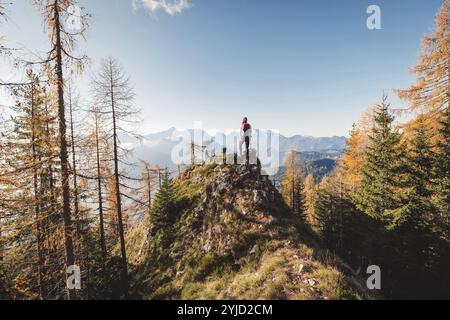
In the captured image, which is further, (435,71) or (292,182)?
(292,182)

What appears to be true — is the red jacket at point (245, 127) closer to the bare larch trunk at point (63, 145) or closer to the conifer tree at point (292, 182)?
the bare larch trunk at point (63, 145)

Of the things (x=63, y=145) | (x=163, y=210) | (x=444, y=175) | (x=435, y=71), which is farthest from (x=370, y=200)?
(x=63, y=145)

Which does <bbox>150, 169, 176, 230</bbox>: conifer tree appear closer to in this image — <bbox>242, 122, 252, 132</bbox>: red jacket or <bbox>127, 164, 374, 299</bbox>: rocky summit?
<bbox>127, 164, 374, 299</bbox>: rocky summit

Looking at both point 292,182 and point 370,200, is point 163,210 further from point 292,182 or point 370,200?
point 292,182

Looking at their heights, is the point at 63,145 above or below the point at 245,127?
below

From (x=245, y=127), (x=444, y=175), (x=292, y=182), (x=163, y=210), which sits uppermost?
(x=245, y=127)

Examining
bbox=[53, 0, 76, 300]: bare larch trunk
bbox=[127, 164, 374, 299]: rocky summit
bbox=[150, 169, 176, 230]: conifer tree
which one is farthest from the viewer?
bbox=[150, 169, 176, 230]: conifer tree

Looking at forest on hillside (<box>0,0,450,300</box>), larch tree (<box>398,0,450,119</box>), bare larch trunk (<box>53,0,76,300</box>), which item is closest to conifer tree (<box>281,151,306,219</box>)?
forest on hillside (<box>0,0,450,300</box>)

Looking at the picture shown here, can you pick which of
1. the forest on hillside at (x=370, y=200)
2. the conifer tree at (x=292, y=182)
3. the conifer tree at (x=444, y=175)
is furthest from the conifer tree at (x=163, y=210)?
the conifer tree at (x=292, y=182)

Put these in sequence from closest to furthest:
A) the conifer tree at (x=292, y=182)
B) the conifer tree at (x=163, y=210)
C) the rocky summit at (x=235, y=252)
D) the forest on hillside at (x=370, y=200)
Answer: the rocky summit at (x=235, y=252)
the forest on hillside at (x=370, y=200)
the conifer tree at (x=163, y=210)
the conifer tree at (x=292, y=182)

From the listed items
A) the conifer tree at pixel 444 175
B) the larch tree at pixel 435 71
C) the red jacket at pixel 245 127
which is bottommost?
the conifer tree at pixel 444 175

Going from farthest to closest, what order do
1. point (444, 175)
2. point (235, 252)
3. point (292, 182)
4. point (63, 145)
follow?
point (292, 182), point (444, 175), point (235, 252), point (63, 145)

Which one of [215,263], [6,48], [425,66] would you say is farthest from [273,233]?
[425,66]
